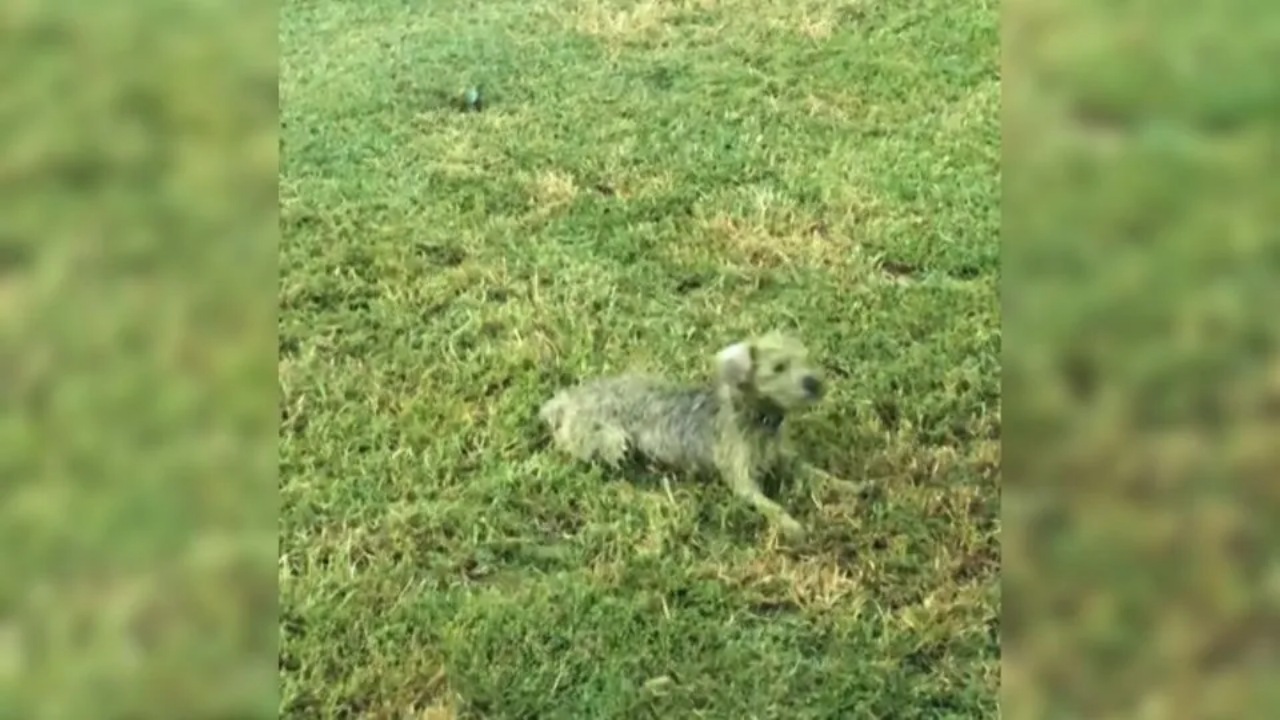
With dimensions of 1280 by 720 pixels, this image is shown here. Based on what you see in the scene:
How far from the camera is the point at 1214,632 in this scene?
494mm

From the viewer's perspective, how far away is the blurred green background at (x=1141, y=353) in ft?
1.57

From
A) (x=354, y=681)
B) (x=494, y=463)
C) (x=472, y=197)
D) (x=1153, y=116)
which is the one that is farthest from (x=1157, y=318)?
(x=472, y=197)

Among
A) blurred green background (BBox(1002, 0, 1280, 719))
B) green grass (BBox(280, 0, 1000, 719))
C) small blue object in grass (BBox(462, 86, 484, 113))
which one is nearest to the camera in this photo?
blurred green background (BBox(1002, 0, 1280, 719))

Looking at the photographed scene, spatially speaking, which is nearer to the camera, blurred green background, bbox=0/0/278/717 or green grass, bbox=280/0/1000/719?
blurred green background, bbox=0/0/278/717

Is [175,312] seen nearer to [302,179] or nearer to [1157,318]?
[1157,318]

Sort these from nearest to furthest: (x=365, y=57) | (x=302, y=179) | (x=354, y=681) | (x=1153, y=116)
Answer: (x=1153, y=116)
(x=354, y=681)
(x=302, y=179)
(x=365, y=57)

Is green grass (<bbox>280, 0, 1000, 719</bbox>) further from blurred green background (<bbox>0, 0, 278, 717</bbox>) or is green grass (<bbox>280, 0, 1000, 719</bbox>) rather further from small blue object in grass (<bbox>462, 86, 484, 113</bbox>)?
blurred green background (<bbox>0, 0, 278, 717</bbox>)

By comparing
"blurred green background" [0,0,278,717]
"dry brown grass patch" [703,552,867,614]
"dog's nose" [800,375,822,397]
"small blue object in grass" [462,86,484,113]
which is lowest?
"dry brown grass patch" [703,552,867,614]

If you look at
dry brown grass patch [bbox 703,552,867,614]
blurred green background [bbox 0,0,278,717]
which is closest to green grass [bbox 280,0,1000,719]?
dry brown grass patch [bbox 703,552,867,614]

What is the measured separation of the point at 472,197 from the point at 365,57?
0.18 m

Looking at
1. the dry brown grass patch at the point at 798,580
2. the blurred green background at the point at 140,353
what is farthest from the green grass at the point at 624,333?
the blurred green background at the point at 140,353

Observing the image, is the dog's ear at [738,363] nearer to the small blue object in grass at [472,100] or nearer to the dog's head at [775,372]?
the dog's head at [775,372]

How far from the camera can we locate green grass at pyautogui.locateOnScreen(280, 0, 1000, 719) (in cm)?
117

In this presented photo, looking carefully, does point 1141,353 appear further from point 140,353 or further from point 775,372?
point 775,372
